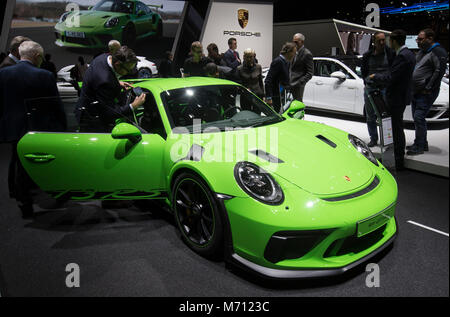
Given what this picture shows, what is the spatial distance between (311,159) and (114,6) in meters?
8.50

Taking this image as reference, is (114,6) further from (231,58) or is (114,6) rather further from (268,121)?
(268,121)

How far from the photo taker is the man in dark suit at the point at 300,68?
5457mm

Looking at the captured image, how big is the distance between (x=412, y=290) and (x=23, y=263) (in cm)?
275

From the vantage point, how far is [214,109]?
10.3ft

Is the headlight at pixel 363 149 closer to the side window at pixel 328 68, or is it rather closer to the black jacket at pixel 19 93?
the black jacket at pixel 19 93

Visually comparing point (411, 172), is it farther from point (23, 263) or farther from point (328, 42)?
point (328, 42)

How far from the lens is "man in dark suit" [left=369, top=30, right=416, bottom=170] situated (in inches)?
153

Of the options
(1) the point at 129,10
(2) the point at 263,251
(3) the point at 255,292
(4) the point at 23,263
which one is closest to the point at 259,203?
(2) the point at 263,251

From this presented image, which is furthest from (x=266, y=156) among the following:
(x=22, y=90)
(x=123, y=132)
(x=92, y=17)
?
(x=92, y=17)

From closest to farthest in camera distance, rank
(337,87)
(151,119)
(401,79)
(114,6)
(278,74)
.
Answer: (151,119) < (401,79) < (278,74) < (337,87) < (114,6)

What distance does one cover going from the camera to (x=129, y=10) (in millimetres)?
9312

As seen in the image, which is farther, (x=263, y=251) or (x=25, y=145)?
(x=25, y=145)

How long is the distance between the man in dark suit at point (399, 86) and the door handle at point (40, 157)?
11.9 ft
